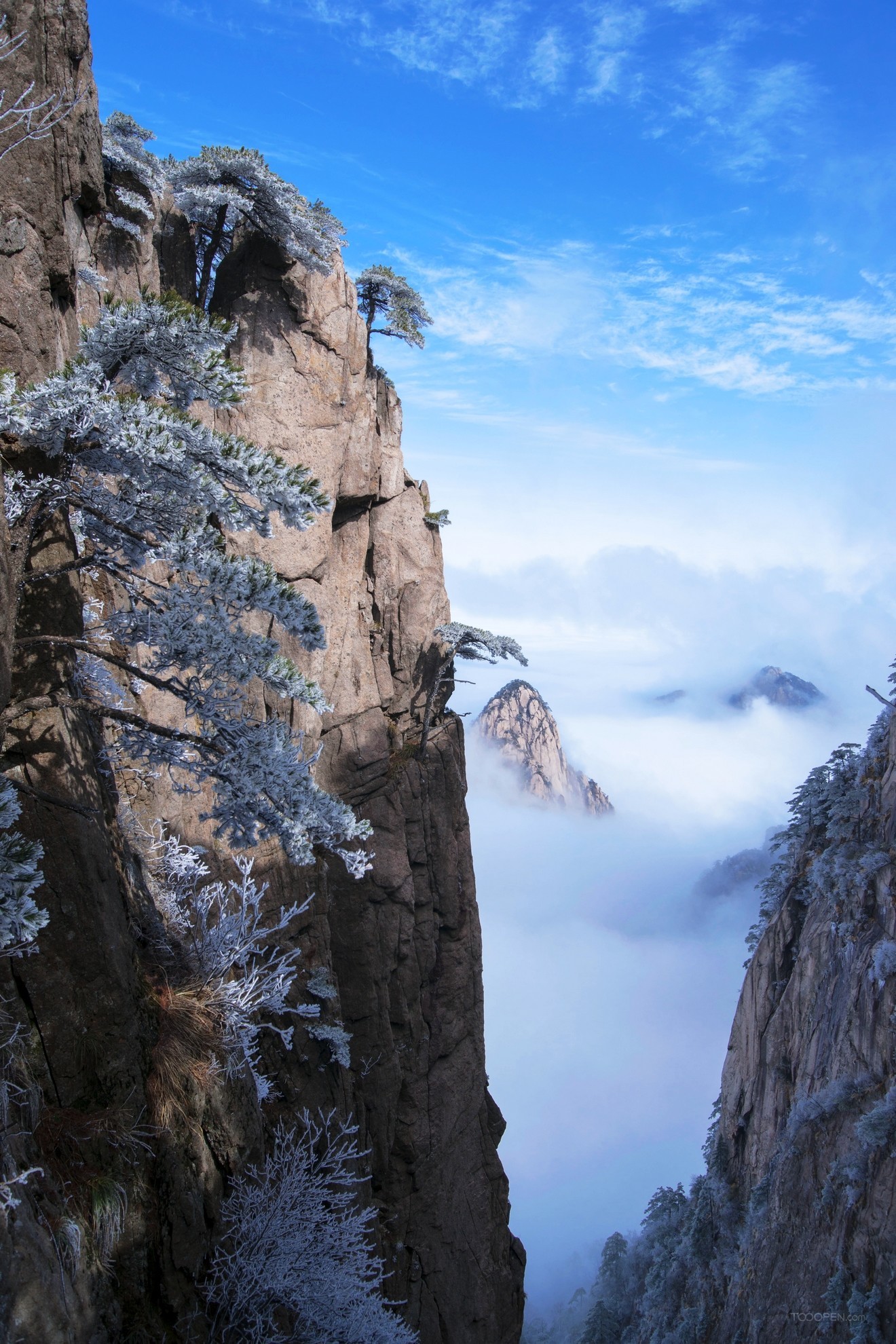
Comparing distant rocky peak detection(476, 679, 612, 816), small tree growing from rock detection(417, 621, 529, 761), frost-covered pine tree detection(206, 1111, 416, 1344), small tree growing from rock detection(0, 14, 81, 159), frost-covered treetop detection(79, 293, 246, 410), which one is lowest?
frost-covered pine tree detection(206, 1111, 416, 1344)

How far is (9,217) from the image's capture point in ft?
22.2

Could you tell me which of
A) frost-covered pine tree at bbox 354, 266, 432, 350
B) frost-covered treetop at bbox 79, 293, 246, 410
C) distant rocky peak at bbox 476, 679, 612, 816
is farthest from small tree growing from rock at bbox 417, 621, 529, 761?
distant rocky peak at bbox 476, 679, 612, 816

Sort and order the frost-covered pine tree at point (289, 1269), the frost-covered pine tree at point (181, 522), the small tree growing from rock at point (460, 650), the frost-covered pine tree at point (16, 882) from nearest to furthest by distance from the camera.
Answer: the frost-covered pine tree at point (16, 882) < the frost-covered pine tree at point (181, 522) < the frost-covered pine tree at point (289, 1269) < the small tree growing from rock at point (460, 650)

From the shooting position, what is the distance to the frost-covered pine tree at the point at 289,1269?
798cm

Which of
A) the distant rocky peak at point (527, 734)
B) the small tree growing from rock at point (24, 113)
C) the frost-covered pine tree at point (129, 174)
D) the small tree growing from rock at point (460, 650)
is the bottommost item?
the small tree growing from rock at point (24, 113)

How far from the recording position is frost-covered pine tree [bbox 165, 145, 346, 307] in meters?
15.1

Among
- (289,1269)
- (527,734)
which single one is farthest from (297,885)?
(527,734)

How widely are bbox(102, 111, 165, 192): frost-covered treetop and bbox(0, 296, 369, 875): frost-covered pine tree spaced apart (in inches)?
390

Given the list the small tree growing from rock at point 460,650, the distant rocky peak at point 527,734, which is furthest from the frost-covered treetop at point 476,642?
the distant rocky peak at point 527,734

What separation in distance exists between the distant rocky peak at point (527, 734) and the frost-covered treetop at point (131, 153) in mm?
141488

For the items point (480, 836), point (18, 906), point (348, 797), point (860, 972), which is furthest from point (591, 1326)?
point (480, 836)

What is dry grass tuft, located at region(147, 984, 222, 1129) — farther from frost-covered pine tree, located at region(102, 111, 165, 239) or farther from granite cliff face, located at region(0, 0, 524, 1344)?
frost-covered pine tree, located at region(102, 111, 165, 239)

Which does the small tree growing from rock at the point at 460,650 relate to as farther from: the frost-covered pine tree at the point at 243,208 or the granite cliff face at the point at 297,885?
the frost-covered pine tree at the point at 243,208

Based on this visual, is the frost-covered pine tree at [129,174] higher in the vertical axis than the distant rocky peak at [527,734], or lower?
lower
